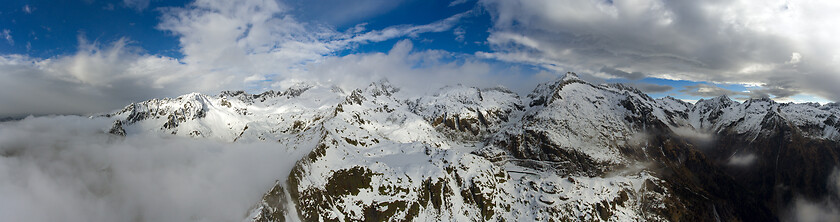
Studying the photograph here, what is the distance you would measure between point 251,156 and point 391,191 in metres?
92.9

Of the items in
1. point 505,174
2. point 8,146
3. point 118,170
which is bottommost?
point 505,174

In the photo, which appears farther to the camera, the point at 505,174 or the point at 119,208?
the point at 505,174

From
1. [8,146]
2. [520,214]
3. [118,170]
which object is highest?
[8,146]

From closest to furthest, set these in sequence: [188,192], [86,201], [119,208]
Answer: [86,201]
[119,208]
[188,192]

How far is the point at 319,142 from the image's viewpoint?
158875 millimetres

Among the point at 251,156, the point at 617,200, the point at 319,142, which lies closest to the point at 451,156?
the point at 319,142

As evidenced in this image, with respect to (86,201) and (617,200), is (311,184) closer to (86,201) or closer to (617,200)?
(86,201)

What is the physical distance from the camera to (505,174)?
190375mm

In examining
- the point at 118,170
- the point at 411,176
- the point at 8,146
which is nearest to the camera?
the point at 8,146

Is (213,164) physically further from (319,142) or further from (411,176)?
(411,176)

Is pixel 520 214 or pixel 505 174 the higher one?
pixel 505 174

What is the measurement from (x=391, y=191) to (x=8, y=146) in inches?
4477

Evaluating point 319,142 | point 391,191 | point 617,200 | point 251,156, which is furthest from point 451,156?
point 251,156

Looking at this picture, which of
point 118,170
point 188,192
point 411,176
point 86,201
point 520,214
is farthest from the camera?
point 520,214
